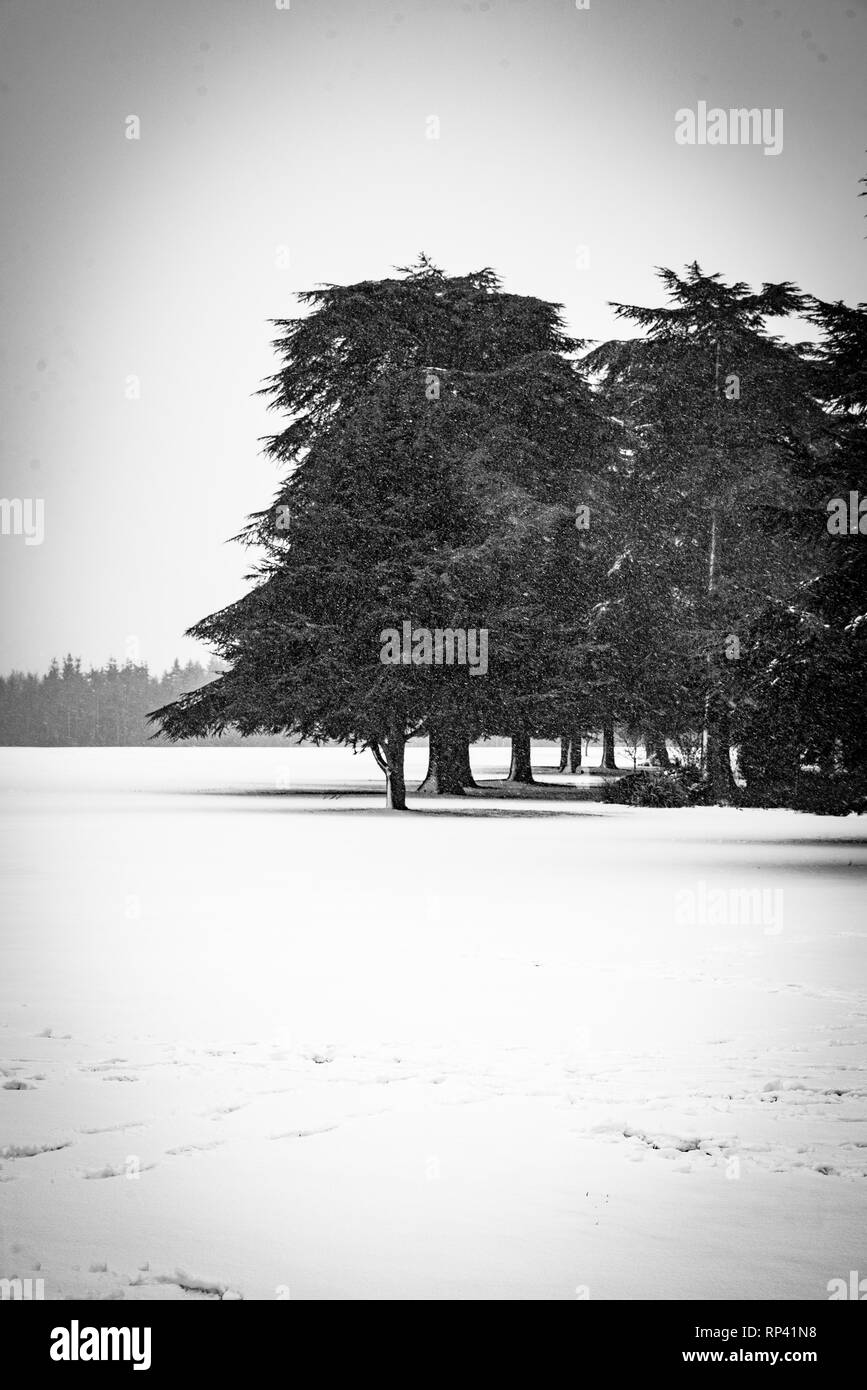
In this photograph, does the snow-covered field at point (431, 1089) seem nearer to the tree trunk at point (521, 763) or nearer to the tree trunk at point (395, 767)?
the tree trunk at point (395, 767)

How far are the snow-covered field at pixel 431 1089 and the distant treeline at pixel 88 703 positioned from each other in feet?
452

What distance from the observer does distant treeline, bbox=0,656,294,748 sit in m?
166

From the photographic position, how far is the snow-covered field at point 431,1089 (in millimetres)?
4766

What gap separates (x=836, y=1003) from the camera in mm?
9133

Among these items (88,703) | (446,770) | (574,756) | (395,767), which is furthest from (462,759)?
(88,703)

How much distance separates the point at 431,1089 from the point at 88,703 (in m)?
166

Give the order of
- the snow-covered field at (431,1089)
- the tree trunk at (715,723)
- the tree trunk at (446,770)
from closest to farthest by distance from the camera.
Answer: the snow-covered field at (431,1089) → the tree trunk at (715,723) → the tree trunk at (446,770)

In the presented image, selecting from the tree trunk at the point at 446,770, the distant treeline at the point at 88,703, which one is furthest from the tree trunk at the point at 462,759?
the distant treeline at the point at 88,703

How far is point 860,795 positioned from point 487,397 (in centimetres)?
1727

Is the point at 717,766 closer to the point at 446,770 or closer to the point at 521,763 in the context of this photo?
the point at 446,770

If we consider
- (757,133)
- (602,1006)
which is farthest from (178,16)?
(602,1006)

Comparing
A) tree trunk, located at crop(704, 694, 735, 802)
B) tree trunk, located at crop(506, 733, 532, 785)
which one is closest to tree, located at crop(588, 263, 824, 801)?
tree trunk, located at crop(704, 694, 735, 802)

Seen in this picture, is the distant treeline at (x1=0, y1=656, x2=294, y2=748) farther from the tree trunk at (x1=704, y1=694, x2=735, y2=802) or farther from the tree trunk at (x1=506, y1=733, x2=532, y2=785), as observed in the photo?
the tree trunk at (x1=704, y1=694, x2=735, y2=802)
